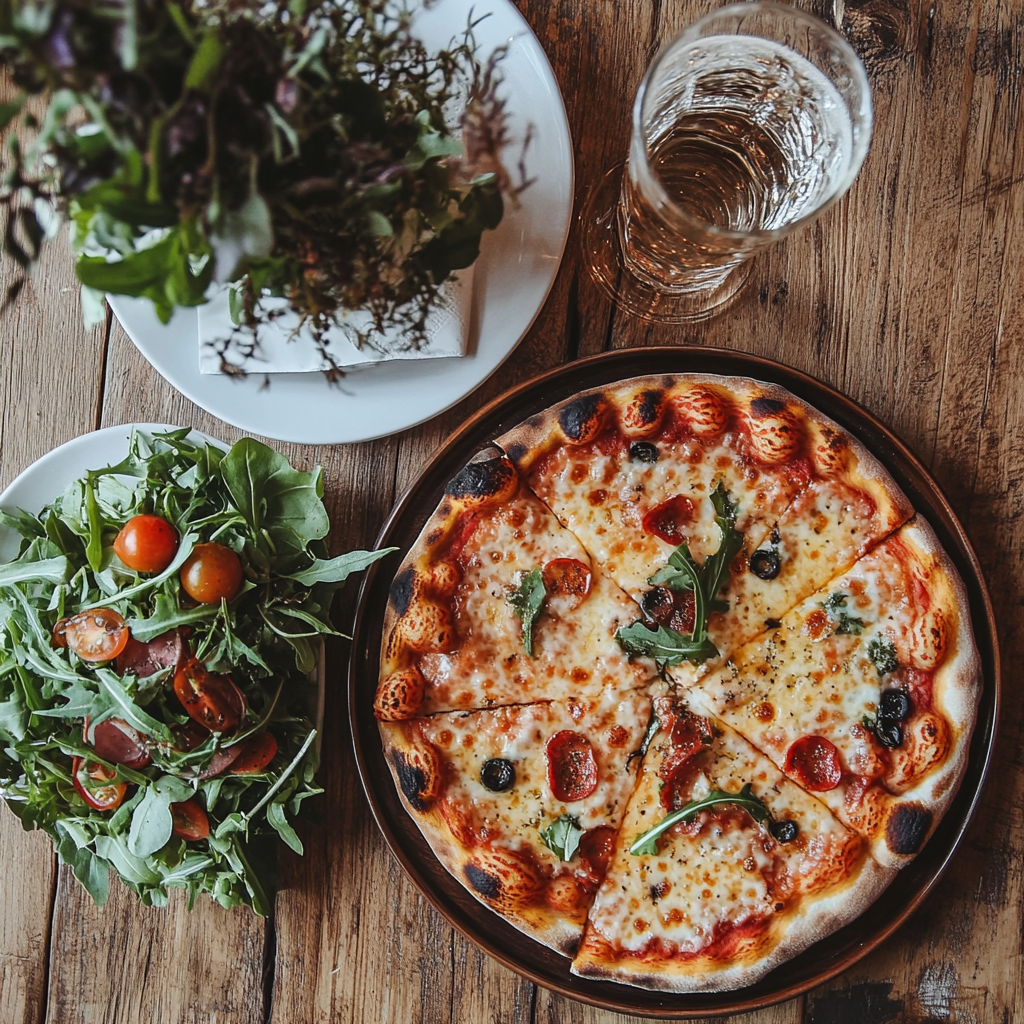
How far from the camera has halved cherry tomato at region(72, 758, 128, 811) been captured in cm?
207

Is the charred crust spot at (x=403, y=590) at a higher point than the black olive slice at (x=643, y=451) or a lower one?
lower

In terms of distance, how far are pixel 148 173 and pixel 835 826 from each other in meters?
1.91

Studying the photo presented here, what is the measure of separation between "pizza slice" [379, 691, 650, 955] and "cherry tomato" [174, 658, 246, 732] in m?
0.34

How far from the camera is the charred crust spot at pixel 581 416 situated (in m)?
2.12

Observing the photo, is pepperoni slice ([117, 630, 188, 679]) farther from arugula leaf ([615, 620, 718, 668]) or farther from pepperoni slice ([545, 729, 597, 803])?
arugula leaf ([615, 620, 718, 668])

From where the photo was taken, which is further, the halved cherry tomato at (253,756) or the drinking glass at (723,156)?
the halved cherry tomato at (253,756)

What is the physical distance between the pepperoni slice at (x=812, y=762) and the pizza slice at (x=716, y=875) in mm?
34

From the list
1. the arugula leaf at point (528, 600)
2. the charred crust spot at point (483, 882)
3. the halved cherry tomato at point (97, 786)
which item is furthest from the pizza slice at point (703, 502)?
the halved cherry tomato at point (97, 786)

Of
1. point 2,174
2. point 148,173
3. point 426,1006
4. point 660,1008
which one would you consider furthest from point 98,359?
point 660,1008

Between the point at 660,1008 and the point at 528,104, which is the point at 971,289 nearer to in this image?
the point at 528,104

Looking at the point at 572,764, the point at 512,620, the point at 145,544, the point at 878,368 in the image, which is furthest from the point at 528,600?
the point at 878,368

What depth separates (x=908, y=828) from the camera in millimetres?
2062

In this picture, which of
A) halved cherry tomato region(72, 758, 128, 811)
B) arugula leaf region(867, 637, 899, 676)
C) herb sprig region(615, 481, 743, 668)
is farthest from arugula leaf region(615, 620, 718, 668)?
halved cherry tomato region(72, 758, 128, 811)

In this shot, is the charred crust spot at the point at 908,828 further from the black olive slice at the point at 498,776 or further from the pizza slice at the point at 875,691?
the black olive slice at the point at 498,776
